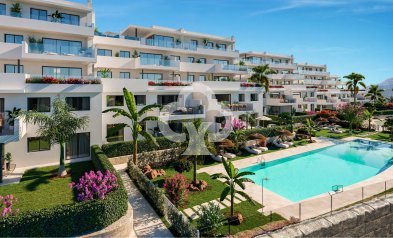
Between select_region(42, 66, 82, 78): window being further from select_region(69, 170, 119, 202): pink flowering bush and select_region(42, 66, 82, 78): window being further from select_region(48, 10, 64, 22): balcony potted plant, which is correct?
select_region(69, 170, 119, 202): pink flowering bush

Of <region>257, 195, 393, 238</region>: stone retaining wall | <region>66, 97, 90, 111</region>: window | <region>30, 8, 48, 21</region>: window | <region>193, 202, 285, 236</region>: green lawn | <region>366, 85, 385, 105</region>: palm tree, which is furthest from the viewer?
<region>366, 85, 385, 105</region>: palm tree

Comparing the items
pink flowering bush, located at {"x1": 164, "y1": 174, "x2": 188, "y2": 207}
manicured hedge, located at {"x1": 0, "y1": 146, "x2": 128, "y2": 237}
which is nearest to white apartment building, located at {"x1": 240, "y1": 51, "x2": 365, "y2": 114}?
pink flowering bush, located at {"x1": 164, "y1": 174, "x2": 188, "y2": 207}

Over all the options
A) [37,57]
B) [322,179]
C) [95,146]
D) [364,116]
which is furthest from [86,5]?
[364,116]

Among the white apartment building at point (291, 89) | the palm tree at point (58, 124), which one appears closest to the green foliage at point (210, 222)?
the palm tree at point (58, 124)

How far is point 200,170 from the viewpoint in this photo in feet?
84.2

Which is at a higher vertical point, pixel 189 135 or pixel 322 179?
pixel 189 135

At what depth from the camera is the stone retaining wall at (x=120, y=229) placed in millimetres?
12617

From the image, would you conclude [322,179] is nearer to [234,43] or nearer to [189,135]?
[189,135]

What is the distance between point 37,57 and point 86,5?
956 cm

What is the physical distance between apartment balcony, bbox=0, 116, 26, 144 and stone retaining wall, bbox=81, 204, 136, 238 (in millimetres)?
13295

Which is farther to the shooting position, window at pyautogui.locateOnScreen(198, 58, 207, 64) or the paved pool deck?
window at pyautogui.locateOnScreen(198, 58, 207, 64)

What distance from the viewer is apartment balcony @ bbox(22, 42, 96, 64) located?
2664cm

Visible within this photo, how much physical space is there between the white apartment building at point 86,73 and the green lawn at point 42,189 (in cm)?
318

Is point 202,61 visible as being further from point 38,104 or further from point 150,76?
point 38,104
